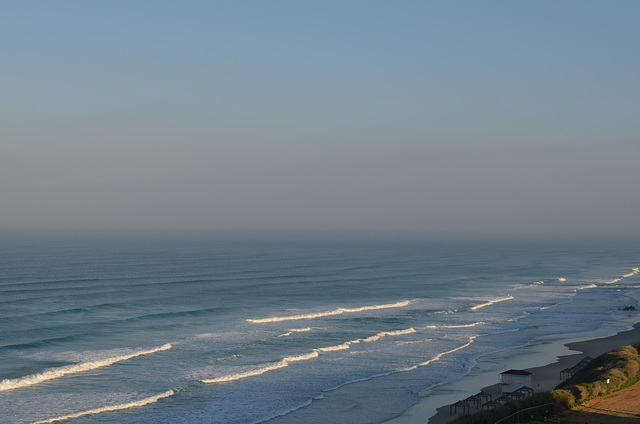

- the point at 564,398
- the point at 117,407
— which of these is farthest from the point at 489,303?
the point at 117,407

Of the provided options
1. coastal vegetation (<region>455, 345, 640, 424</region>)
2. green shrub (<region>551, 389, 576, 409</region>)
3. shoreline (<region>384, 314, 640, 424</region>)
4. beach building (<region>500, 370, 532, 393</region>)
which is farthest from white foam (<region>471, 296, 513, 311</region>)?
green shrub (<region>551, 389, 576, 409</region>)

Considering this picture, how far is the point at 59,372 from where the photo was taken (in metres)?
38.4

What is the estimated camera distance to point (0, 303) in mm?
62000

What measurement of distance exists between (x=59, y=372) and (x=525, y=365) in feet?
106

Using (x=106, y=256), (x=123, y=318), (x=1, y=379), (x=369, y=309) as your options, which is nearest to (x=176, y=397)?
(x=1, y=379)

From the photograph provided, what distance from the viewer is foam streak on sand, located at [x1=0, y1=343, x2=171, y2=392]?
35.7m

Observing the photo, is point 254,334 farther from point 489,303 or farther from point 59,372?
point 489,303

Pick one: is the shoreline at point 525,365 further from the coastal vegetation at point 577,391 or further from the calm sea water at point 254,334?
the coastal vegetation at point 577,391

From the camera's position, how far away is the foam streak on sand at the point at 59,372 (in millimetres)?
35688

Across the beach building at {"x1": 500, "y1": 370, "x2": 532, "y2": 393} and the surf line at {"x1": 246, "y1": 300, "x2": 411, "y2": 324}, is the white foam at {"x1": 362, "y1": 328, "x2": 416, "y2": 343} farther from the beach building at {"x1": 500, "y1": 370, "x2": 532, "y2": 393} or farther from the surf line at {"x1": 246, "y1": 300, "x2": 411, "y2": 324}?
the beach building at {"x1": 500, "y1": 370, "x2": 532, "y2": 393}

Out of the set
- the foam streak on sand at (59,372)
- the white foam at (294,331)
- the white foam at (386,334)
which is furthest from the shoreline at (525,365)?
the foam streak on sand at (59,372)

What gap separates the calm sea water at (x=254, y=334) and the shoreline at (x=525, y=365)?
127 cm

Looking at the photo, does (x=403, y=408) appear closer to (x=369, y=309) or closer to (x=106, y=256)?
(x=369, y=309)

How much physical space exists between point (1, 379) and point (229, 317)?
Result: 25.7 meters
